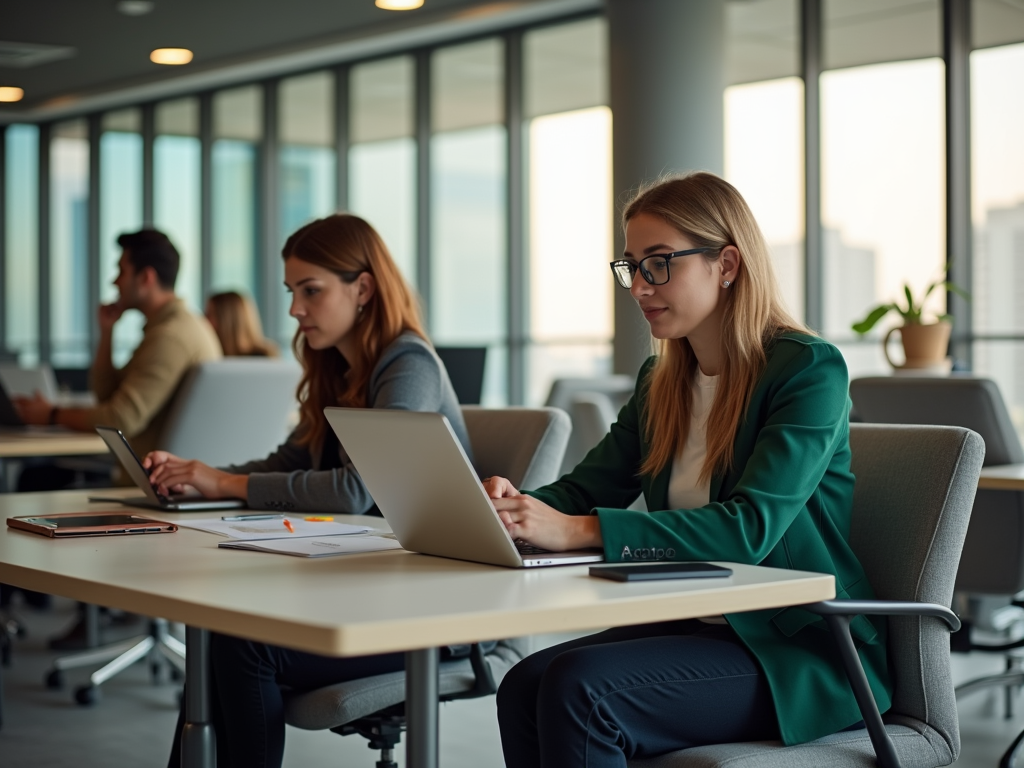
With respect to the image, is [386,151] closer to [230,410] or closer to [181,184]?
[181,184]

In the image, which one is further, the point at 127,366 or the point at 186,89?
A: the point at 186,89

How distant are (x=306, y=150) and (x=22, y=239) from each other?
3.39m

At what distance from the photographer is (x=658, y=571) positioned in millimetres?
1428

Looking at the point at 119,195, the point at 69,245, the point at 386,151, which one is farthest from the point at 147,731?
the point at 69,245

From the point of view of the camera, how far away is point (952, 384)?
309cm

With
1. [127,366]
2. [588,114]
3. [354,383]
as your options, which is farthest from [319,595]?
[588,114]

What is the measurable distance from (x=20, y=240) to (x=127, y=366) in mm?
7734

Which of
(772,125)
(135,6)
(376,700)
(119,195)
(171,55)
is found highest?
(135,6)

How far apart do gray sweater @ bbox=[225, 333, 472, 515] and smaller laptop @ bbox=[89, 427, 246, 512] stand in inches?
3.2

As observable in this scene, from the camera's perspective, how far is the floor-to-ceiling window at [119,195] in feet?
33.2

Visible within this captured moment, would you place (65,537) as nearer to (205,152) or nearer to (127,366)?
(127,366)

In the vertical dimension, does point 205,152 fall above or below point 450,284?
above

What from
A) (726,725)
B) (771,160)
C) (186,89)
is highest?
(186,89)

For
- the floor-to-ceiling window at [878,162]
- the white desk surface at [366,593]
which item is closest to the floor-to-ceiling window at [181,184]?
the floor-to-ceiling window at [878,162]
